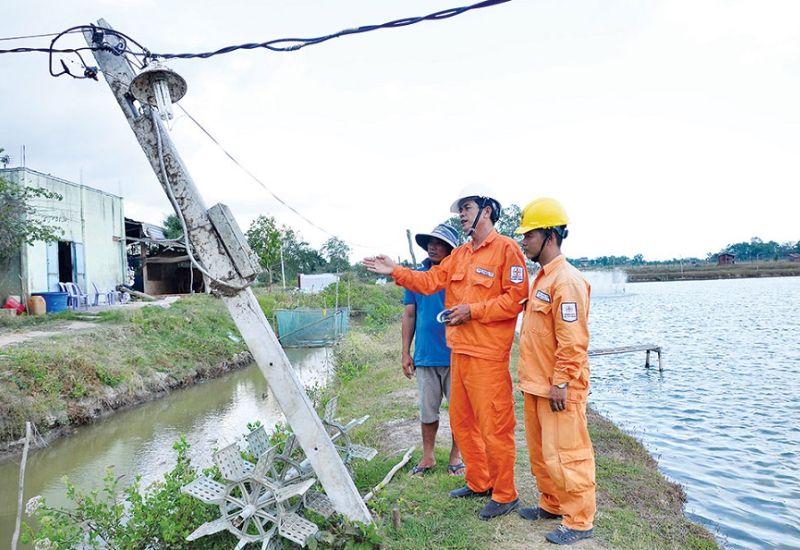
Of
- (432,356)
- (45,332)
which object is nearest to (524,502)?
(432,356)

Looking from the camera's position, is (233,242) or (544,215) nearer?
(233,242)

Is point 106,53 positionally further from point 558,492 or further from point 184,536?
point 558,492

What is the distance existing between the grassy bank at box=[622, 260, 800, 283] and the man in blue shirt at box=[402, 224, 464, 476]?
75.8m

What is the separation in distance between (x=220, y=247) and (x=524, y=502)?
2.70 m

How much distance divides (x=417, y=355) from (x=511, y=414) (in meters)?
1.06

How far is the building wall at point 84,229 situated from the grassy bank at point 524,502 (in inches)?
519

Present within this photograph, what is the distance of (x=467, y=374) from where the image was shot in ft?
11.8

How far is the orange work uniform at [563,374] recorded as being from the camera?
3.10 meters

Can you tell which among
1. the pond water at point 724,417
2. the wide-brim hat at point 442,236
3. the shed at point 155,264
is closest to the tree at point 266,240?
the shed at point 155,264

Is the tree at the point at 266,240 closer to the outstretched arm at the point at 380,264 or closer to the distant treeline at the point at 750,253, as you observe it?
the outstretched arm at the point at 380,264

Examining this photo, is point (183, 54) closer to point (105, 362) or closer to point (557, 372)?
point (557, 372)

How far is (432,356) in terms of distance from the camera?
14.0 ft

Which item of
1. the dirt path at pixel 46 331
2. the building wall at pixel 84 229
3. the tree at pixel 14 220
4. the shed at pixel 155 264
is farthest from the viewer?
the shed at pixel 155 264

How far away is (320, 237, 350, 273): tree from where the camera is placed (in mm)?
41812
